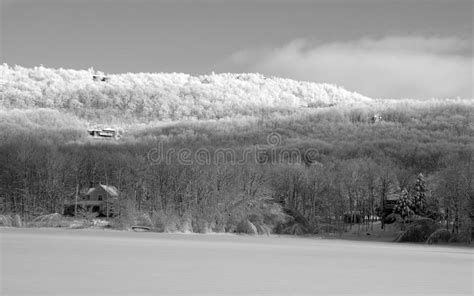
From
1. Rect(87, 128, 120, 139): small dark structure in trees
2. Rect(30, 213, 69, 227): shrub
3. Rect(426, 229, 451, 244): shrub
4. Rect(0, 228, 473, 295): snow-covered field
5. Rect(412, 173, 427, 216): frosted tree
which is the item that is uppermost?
Rect(87, 128, 120, 139): small dark structure in trees

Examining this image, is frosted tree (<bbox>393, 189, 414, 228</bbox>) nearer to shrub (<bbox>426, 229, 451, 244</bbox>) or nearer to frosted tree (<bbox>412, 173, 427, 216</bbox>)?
frosted tree (<bbox>412, 173, 427, 216</bbox>)

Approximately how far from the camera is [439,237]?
49.5m

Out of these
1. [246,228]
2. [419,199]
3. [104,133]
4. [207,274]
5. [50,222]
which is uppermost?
[104,133]

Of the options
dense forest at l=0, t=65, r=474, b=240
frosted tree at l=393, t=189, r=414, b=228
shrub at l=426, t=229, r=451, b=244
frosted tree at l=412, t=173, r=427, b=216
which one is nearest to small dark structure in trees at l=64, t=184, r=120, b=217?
dense forest at l=0, t=65, r=474, b=240

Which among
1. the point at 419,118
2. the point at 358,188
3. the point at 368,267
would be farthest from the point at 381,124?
the point at 368,267

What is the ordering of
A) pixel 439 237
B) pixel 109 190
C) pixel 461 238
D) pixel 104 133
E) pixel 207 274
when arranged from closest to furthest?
pixel 207 274 → pixel 461 238 → pixel 439 237 → pixel 109 190 → pixel 104 133

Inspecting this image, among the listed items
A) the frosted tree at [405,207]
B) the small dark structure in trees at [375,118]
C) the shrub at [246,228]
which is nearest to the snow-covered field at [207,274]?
the shrub at [246,228]

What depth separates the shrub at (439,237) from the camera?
49188 millimetres

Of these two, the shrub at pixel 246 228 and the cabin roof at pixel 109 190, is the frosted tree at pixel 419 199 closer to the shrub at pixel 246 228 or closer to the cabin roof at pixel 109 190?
the shrub at pixel 246 228

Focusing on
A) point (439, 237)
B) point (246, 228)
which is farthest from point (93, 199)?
point (439, 237)

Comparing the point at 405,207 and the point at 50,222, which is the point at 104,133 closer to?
the point at 405,207

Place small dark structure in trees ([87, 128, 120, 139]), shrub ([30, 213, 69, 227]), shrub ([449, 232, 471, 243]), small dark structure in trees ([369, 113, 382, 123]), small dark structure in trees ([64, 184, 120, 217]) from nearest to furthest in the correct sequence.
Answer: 1. shrub ([449, 232, 471, 243])
2. shrub ([30, 213, 69, 227])
3. small dark structure in trees ([64, 184, 120, 217])
4. small dark structure in trees ([87, 128, 120, 139])
5. small dark structure in trees ([369, 113, 382, 123])

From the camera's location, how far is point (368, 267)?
73.6 ft

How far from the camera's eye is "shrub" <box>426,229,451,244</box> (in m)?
49.2
